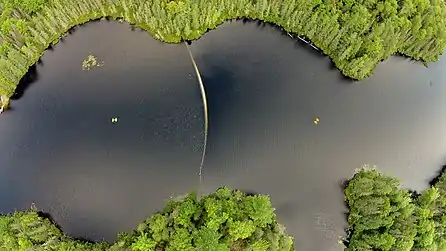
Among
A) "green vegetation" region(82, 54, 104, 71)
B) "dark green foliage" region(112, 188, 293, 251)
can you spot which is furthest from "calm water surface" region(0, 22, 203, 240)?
"dark green foliage" region(112, 188, 293, 251)

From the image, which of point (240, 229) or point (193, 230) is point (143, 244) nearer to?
point (193, 230)

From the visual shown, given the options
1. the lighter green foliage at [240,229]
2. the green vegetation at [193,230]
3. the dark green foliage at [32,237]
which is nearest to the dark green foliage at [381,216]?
the green vegetation at [193,230]

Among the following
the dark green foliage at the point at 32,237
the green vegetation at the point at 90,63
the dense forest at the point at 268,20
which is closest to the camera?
the dark green foliage at the point at 32,237

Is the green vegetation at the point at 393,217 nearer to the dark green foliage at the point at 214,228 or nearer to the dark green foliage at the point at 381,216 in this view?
the dark green foliage at the point at 381,216

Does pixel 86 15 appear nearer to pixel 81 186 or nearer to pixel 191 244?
pixel 81 186

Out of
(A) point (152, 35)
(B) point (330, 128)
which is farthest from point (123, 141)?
(B) point (330, 128)

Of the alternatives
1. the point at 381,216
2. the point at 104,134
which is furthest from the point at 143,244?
the point at 381,216
